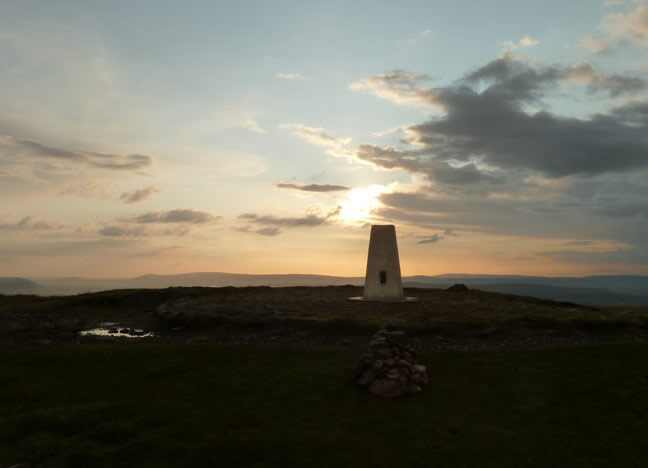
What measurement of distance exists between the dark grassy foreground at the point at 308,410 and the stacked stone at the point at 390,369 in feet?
1.52

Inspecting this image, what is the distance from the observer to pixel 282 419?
43.0ft

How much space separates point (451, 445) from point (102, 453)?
912 centimetres

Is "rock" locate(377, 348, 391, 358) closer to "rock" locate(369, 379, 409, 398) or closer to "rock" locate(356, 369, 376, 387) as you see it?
"rock" locate(356, 369, 376, 387)

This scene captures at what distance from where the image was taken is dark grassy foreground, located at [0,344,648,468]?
38.1 feet

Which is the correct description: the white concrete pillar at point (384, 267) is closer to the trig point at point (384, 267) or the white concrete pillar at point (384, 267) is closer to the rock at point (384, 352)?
the trig point at point (384, 267)

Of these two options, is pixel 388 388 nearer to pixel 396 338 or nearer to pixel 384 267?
pixel 396 338

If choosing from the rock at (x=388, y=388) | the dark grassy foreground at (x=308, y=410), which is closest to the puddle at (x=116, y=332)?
the dark grassy foreground at (x=308, y=410)

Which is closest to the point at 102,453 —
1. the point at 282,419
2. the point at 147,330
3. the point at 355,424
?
the point at 282,419

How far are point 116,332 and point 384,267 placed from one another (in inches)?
739

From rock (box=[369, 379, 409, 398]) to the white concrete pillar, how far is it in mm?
18992

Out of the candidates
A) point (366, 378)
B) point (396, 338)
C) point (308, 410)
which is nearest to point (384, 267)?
point (396, 338)

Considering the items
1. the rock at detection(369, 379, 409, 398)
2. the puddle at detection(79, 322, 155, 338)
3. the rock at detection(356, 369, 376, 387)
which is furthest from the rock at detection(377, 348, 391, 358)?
the puddle at detection(79, 322, 155, 338)

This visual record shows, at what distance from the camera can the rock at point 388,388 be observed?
48.2ft

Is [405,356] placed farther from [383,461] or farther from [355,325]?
[355,325]
